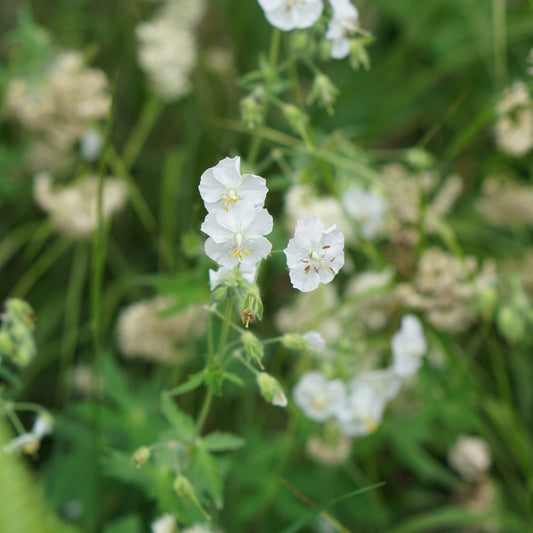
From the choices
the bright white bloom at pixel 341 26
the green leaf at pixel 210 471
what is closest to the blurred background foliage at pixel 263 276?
the green leaf at pixel 210 471

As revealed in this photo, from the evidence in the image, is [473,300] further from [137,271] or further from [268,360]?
[137,271]

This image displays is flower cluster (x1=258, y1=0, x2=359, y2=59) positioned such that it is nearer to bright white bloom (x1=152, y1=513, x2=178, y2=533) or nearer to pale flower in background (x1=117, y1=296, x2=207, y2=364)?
pale flower in background (x1=117, y1=296, x2=207, y2=364)

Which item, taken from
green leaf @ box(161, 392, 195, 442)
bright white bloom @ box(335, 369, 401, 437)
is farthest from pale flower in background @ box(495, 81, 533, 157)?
green leaf @ box(161, 392, 195, 442)

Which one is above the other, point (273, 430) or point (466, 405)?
point (466, 405)

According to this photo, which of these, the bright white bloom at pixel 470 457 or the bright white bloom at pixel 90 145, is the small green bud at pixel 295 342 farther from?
the bright white bloom at pixel 90 145

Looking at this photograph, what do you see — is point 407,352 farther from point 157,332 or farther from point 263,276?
point 157,332

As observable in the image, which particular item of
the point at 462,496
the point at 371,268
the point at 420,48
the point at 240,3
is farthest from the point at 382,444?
the point at 240,3
